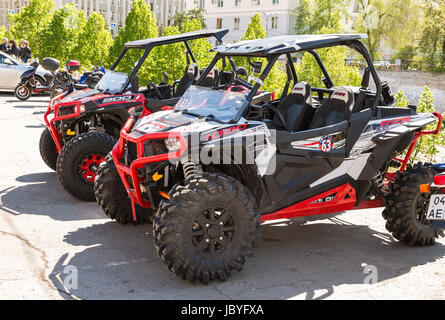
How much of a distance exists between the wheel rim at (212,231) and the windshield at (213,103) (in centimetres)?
99

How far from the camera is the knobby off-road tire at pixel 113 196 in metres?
6.20

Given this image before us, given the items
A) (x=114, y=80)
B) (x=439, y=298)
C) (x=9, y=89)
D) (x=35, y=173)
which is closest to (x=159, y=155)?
(x=439, y=298)

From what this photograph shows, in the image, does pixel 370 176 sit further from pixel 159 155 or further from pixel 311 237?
pixel 159 155

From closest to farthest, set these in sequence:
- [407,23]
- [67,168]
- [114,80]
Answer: [67,168] < [114,80] < [407,23]

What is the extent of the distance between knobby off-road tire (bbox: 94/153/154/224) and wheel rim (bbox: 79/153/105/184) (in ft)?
4.19

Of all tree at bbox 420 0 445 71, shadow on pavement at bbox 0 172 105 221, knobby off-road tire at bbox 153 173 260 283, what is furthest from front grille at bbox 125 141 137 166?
tree at bbox 420 0 445 71

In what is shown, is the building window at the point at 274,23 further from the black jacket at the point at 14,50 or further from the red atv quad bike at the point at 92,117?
the red atv quad bike at the point at 92,117

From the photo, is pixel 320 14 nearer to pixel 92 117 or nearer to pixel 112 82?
pixel 112 82

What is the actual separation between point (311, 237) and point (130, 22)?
12.4 metres

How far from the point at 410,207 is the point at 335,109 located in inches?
52.9

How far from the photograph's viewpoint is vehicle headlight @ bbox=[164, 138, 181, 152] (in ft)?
16.7

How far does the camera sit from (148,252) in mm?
5738

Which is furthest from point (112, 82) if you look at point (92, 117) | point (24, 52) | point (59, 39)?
point (24, 52)

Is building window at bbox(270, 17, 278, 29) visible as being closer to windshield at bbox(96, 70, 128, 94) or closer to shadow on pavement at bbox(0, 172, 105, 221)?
windshield at bbox(96, 70, 128, 94)
